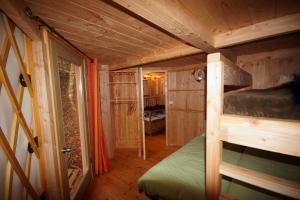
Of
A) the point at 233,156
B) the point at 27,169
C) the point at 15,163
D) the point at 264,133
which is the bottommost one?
the point at 233,156

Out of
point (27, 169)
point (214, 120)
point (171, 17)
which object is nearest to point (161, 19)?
point (171, 17)

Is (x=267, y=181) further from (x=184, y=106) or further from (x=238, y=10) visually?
(x=184, y=106)

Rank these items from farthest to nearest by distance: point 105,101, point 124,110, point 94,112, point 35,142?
point 124,110
point 105,101
point 94,112
point 35,142

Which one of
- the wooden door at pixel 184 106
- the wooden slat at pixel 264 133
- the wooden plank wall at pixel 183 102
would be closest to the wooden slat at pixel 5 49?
the wooden slat at pixel 264 133

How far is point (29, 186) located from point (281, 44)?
3.37m

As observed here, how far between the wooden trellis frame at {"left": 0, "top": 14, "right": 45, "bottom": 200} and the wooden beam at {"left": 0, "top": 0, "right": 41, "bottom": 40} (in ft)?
0.30

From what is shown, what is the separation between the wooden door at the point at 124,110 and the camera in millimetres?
3479

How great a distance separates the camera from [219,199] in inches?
39.6

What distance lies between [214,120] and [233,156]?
4.25ft

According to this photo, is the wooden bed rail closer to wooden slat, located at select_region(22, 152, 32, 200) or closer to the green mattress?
the green mattress

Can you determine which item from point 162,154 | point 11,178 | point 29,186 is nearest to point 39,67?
point 11,178

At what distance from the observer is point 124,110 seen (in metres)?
3.62

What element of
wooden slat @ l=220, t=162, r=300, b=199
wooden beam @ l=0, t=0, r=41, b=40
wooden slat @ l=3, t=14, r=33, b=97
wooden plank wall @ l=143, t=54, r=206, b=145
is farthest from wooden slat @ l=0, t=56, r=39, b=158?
wooden plank wall @ l=143, t=54, r=206, b=145

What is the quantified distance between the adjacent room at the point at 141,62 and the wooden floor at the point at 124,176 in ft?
0.08
